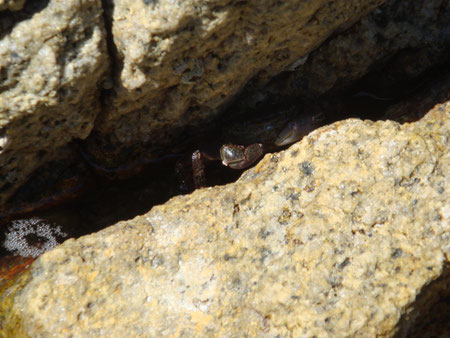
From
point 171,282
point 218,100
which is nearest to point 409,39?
point 218,100

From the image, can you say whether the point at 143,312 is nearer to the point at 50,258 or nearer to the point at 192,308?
the point at 192,308

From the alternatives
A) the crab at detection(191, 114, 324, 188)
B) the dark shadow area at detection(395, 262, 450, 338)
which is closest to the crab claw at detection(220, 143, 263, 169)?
the crab at detection(191, 114, 324, 188)

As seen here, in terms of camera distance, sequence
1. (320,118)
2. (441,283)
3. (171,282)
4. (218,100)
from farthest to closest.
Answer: (320,118)
(218,100)
(171,282)
(441,283)

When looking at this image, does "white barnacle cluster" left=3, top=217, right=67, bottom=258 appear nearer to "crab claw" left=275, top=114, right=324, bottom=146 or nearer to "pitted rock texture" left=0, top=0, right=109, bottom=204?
"pitted rock texture" left=0, top=0, right=109, bottom=204

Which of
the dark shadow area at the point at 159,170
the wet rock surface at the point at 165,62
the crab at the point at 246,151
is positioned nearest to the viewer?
the wet rock surface at the point at 165,62

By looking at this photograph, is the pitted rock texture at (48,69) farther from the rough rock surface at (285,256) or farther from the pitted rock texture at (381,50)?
the pitted rock texture at (381,50)

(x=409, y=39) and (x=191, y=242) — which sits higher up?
A: (x=191, y=242)

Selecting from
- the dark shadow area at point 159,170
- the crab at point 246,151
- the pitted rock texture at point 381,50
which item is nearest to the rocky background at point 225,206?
the pitted rock texture at point 381,50
